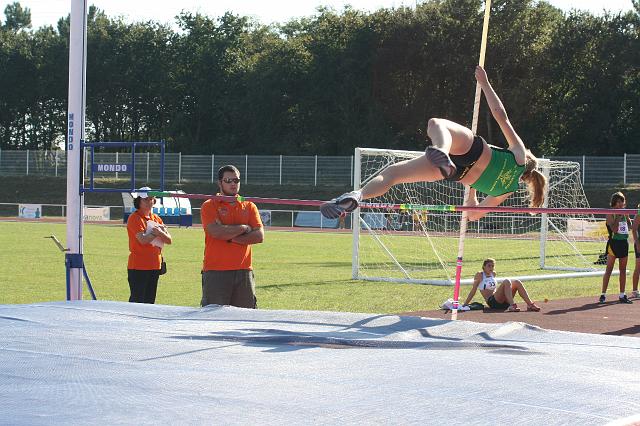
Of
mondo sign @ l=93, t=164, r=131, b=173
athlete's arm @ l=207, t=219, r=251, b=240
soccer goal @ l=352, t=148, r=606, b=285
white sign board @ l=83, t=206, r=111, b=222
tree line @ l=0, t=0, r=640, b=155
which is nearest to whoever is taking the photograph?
athlete's arm @ l=207, t=219, r=251, b=240

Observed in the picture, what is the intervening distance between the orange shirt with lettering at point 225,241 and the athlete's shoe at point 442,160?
6.61ft

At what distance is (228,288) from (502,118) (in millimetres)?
2338

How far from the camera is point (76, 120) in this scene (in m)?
7.48

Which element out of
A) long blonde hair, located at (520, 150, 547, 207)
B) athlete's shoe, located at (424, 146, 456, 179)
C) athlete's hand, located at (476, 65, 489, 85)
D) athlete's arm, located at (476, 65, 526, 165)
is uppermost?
→ athlete's hand, located at (476, 65, 489, 85)

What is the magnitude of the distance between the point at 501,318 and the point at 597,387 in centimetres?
630

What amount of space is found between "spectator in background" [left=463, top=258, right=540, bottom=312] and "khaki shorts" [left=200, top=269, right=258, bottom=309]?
13.7ft

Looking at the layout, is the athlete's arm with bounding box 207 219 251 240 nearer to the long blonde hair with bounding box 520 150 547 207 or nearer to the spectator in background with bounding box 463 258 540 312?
the long blonde hair with bounding box 520 150 547 207

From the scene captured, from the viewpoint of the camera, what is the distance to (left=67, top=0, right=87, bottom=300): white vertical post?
24.2ft

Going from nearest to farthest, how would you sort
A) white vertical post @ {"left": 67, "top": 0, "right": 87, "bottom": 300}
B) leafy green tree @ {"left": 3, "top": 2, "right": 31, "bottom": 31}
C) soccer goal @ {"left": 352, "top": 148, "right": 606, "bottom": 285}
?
white vertical post @ {"left": 67, "top": 0, "right": 87, "bottom": 300} → soccer goal @ {"left": 352, "top": 148, "right": 606, "bottom": 285} → leafy green tree @ {"left": 3, "top": 2, "right": 31, "bottom": 31}

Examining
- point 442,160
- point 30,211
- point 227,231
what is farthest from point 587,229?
point 30,211

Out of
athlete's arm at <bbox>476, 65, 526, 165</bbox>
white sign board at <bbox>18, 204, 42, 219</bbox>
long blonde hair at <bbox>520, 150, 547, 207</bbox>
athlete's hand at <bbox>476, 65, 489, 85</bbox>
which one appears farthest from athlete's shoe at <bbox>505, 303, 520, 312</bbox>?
white sign board at <bbox>18, 204, 42, 219</bbox>

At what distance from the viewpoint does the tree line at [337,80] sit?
134 ft

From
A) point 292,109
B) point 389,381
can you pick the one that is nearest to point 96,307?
point 389,381

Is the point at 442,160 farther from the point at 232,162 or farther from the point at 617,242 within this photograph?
the point at 232,162
